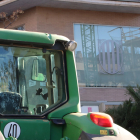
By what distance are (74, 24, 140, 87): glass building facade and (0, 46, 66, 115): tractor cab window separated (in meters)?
10.5

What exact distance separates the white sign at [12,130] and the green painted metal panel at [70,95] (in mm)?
354

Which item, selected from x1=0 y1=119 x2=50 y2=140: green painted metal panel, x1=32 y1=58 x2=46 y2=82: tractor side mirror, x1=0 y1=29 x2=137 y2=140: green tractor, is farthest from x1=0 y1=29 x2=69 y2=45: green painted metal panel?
x1=0 y1=119 x2=50 y2=140: green painted metal panel

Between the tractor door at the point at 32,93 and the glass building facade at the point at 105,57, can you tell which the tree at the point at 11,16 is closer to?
the glass building facade at the point at 105,57

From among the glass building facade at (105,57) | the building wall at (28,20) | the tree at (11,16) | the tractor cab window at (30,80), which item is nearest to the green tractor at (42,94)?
the tractor cab window at (30,80)

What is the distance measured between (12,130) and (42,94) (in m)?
0.50

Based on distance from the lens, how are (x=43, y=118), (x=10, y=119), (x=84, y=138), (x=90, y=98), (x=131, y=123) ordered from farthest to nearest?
(x=90, y=98) < (x=131, y=123) < (x=43, y=118) < (x=10, y=119) < (x=84, y=138)

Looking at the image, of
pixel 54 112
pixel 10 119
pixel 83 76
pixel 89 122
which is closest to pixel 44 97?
pixel 54 112

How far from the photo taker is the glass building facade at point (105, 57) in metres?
13.6

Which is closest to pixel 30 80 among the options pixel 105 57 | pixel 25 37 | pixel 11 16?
pixel 25 37

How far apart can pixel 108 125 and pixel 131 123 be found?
679 centimetres

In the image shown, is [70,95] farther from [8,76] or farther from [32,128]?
[8,76]

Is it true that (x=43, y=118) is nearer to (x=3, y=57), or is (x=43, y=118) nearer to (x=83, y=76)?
(x=3, y=57)

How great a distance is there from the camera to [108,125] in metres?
2.30

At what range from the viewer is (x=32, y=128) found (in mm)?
2482
